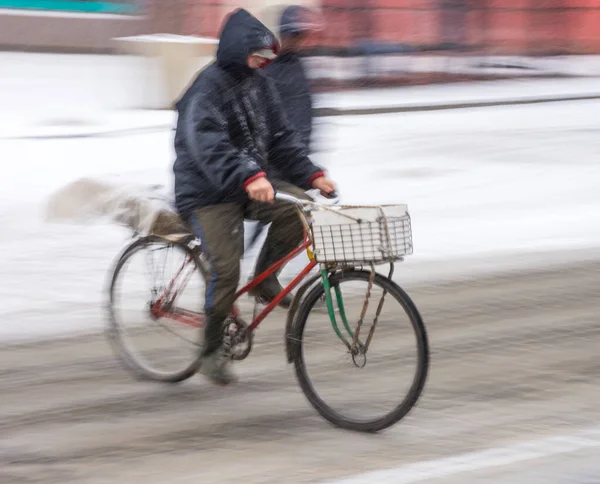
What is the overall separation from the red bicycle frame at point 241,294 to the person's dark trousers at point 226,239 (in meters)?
0.08

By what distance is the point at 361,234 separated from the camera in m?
5.14

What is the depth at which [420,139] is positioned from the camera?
1609cm

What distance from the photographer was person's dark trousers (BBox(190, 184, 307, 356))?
569 centimetres

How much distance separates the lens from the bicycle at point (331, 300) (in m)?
5.16

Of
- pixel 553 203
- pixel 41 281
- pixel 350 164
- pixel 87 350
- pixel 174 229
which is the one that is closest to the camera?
pixel 174 229

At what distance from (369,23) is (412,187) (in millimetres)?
9348

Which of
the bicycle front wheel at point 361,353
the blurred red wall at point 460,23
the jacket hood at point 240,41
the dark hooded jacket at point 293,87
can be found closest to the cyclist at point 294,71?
the dark hooded jacket at point 293,87

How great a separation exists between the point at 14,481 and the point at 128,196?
70.0 inches

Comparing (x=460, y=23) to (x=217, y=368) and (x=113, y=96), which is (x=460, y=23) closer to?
(x=113, y=96)

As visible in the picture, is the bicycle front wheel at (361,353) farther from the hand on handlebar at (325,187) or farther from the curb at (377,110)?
the curb at (377,110)

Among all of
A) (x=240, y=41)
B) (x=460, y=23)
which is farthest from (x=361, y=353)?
(x=460, y=23)

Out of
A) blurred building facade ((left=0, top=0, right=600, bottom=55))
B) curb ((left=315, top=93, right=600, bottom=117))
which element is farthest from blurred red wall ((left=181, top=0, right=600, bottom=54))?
curb ((left=315, top=93, right=600, bottom=117))

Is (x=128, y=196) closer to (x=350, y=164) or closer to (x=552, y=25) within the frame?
(x=350, y=164)

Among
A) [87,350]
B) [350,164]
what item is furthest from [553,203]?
[87,350]
